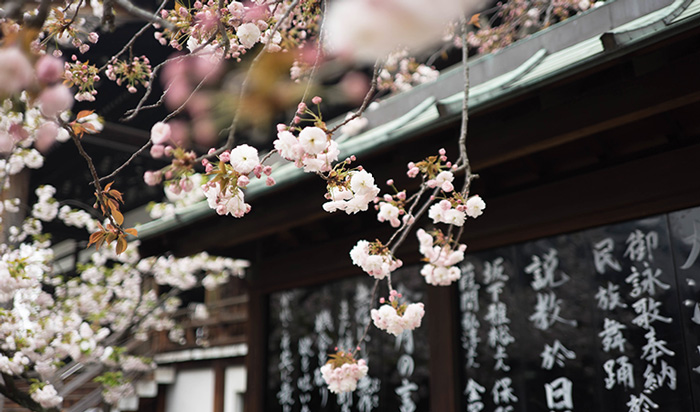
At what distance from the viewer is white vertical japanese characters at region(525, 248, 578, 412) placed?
3.68 m

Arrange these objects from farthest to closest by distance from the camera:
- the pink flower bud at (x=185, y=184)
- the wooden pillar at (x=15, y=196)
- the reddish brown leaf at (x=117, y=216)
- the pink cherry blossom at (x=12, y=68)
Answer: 1. the wooden pillar at (x=15, y=196)
2. the reddish brown leaf at (x=117, y=216)
3. the pink flower bud at (x=185, y=184)
4. the pink cherry blossom at (x=12, y=68)

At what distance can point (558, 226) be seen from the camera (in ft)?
12.7

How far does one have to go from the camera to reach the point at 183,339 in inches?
379

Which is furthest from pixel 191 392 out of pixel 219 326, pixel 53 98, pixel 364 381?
pixel 53 98

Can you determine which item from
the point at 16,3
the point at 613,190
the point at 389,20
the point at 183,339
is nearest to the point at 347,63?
the point at 389,20

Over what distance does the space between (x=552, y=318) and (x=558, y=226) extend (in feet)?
2.13

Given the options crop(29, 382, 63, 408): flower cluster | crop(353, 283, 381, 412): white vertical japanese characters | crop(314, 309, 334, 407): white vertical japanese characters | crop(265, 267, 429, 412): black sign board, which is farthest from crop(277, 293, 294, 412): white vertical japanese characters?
crop(29, 382, 63, 408): flower cluster

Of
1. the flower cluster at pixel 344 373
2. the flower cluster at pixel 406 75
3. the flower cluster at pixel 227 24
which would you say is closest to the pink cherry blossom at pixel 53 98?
the flower cluster at pixel 227 24

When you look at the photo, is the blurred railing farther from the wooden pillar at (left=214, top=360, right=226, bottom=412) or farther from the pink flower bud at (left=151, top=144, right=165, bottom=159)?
the pink flower bud at (left=151, top=144, right=165, bottom=159)

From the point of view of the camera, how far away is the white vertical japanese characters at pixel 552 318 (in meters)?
3.68

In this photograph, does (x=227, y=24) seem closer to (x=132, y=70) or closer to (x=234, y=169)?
(x=132, y=70)

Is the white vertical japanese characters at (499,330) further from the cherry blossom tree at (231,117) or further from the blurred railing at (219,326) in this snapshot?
the blurred railing at (219,326)

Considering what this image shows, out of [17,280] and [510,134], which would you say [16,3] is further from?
[17,280]

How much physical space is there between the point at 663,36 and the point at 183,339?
8.88m
